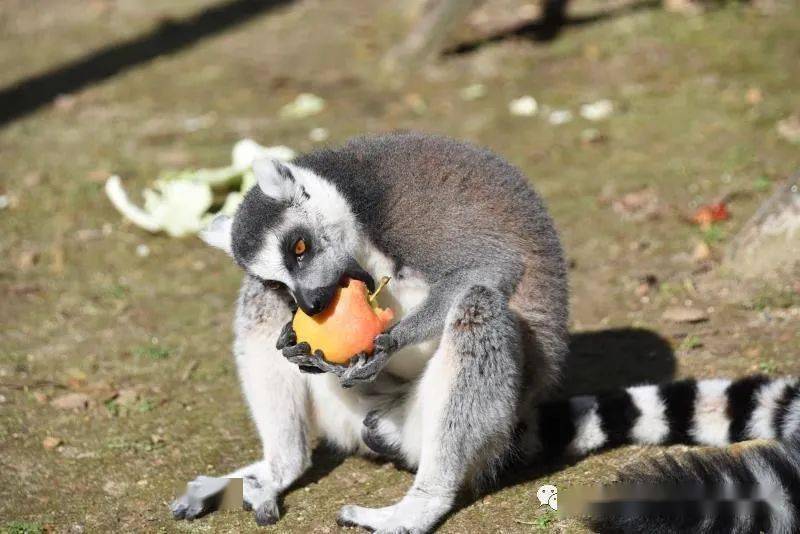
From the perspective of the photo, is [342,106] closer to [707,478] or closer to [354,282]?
[354,282]

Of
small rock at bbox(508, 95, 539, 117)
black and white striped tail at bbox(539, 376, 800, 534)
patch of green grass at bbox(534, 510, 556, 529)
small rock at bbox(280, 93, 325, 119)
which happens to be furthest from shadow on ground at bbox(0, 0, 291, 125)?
patch of green grass at bbox(534, 510, 556, 529)

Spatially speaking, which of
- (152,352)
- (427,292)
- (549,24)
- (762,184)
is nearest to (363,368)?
(427,292)

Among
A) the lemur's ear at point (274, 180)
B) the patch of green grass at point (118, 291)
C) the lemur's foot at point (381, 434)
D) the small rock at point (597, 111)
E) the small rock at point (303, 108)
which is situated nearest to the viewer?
the lemur's ear at point (274, 180)

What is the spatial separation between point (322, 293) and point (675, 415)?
4.82ft

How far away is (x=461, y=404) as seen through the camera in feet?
12.5

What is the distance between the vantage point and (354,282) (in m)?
3.92

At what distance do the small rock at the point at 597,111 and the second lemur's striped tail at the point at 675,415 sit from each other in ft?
15.2

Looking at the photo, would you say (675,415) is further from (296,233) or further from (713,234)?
(713,234)

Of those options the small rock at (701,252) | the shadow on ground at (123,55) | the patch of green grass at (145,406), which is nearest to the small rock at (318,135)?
the shadow on ground at (123,55)

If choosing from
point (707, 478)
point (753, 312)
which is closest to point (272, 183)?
point (707, 478)

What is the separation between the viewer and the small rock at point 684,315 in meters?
5.41

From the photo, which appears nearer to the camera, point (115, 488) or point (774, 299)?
point (115, 488)

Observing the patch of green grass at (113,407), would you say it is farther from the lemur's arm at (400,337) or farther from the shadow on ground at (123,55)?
the shadow on ground at (123,55)

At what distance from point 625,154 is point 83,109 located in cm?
508
